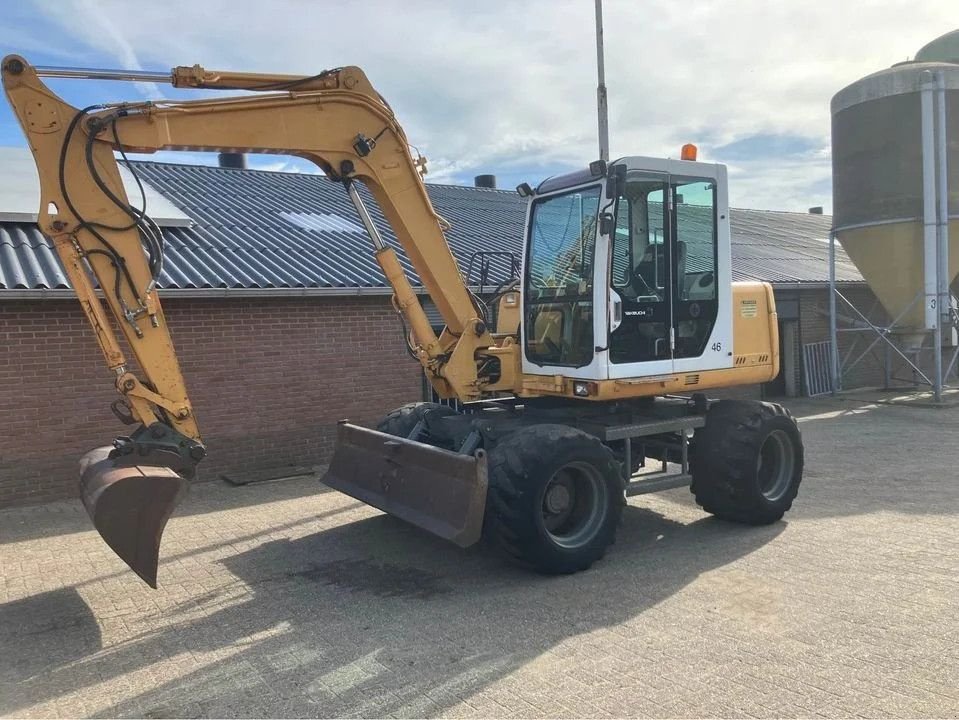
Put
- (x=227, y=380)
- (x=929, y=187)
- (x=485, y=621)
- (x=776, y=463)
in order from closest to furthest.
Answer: (x=485, y=621)
(x=776, y=463)
(x=227, y=380)
(x=929, y=187)

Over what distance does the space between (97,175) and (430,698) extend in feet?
12.8

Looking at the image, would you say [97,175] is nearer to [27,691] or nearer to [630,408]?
[27,691]

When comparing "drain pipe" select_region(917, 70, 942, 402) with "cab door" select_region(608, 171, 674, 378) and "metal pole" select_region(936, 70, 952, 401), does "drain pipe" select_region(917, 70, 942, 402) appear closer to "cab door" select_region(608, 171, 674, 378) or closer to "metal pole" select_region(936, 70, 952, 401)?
"metal pole" select_region(936, 70, 952, 401)

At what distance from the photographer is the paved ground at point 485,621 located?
3959 millimetres

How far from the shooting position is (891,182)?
14.8m

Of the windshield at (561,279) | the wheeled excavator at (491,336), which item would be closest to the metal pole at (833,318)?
the wheeled excavator at (491,336)

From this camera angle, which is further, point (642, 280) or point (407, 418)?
point (407, 418)

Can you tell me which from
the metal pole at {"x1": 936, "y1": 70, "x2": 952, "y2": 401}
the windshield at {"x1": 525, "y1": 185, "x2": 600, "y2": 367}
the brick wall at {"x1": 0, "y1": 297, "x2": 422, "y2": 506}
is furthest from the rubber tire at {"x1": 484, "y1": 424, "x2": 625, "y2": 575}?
the metal pole at {"x1": 936, "y1": 70, "x2": 952, "y2": 401}

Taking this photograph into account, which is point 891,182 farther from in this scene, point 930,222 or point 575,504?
point 575,504

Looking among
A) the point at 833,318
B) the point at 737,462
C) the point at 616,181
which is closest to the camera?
the point at 616,181

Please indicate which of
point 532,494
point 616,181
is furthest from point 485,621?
point 616,181

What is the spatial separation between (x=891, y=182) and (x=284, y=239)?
11.4 m

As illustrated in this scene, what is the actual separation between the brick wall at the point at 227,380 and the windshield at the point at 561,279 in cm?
429

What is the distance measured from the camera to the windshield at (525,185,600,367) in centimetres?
626
